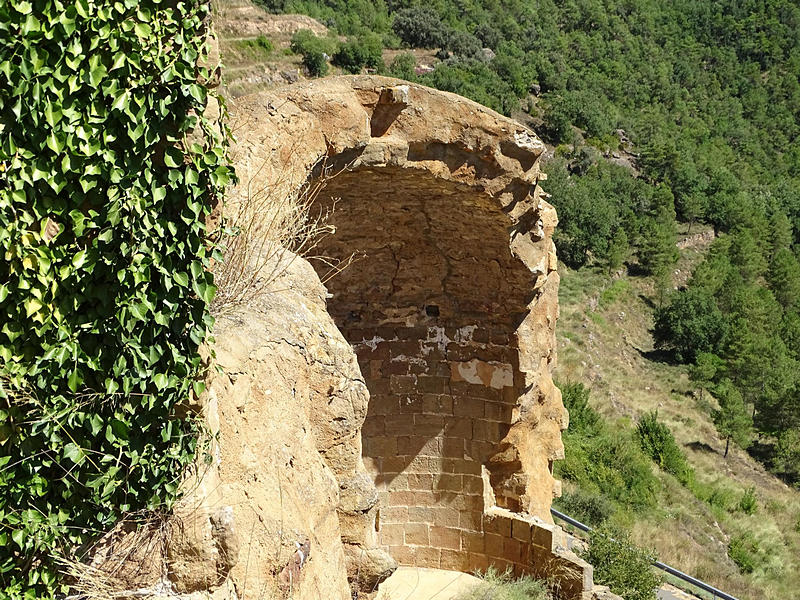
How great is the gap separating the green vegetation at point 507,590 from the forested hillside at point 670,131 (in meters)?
29.0

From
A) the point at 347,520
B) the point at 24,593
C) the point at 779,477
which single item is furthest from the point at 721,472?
the point at 24,593

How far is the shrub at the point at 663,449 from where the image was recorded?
29422 millimetres

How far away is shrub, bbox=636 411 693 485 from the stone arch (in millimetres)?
20891

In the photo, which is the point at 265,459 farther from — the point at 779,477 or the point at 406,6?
the point at 406,6

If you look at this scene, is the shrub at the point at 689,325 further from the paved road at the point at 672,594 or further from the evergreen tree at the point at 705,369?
the paved road at the point at 672,594

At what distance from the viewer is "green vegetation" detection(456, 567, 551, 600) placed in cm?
859

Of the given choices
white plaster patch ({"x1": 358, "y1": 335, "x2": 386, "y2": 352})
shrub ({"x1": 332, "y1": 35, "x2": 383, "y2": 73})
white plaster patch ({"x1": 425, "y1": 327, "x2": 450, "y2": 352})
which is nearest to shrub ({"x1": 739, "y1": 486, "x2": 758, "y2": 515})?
white plaster patch ({"x1": 425, "y1": 327, "x2": 450, "y2": 352})

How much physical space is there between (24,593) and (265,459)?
138 centimetres

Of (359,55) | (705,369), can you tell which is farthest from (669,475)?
(359,55)

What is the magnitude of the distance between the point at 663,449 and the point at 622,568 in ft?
62.8

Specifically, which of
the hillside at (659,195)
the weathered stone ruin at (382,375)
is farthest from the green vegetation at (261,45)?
the weathered stone ruin at (382,375)

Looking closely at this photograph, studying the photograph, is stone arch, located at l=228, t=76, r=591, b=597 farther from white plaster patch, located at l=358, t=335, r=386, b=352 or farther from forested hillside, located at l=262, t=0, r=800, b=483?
forested hillside, located at l=262, t=0, r=800, b=483

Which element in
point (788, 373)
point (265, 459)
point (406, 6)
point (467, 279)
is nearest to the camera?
point (265, 459)

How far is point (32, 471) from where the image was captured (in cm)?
381
